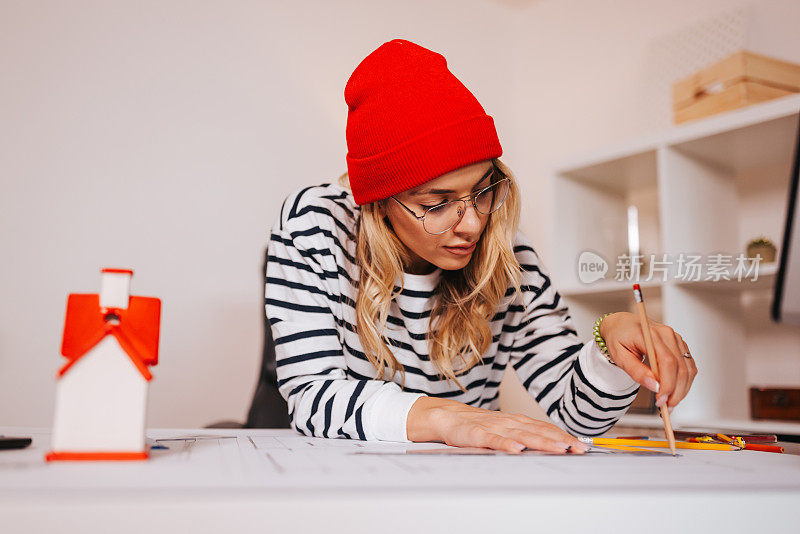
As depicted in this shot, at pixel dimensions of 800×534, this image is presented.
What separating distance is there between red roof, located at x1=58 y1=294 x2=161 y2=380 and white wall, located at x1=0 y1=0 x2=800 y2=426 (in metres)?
1.57

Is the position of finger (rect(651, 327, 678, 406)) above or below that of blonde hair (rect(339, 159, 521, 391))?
below

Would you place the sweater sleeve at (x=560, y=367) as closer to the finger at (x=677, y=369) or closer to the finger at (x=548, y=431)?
the finger at (x=677, y=369)

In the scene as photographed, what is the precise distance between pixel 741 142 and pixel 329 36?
156cm

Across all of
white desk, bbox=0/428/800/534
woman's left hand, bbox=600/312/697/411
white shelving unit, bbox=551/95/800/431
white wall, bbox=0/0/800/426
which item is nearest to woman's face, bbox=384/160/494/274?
woman's left hand, bbox=600/312/697/411

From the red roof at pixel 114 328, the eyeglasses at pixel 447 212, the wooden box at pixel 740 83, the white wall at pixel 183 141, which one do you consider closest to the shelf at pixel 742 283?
the wooden box at pixel 740 83

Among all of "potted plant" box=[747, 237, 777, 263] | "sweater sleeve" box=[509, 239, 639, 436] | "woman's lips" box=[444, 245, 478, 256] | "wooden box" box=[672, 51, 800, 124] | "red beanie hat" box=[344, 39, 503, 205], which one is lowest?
"sweater sleeve" box=[509, 239, 639, 436]

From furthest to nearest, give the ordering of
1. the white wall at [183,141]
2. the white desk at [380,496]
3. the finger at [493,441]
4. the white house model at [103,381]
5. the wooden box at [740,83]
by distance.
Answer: the white wall at [183,141]
the wooden box at [740,83]
the finger at [493,441]
the white house model at [103,381]
the white desk at [380,496]

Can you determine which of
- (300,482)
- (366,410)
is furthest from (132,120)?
(300,482)

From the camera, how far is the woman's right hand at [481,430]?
64 cm

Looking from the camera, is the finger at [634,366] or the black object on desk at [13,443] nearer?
the black object on desk at [13,443]

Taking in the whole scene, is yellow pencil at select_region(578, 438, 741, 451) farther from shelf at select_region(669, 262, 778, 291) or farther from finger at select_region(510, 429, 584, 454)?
shelf at select_region(669, 262, 778, 291)

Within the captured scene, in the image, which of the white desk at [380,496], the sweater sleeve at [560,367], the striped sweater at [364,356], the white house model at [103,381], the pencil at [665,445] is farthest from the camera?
the sweater sleeve at [560,367]

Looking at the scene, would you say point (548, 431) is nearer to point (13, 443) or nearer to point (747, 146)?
point (13, 443)

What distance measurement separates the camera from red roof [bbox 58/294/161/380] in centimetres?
51
